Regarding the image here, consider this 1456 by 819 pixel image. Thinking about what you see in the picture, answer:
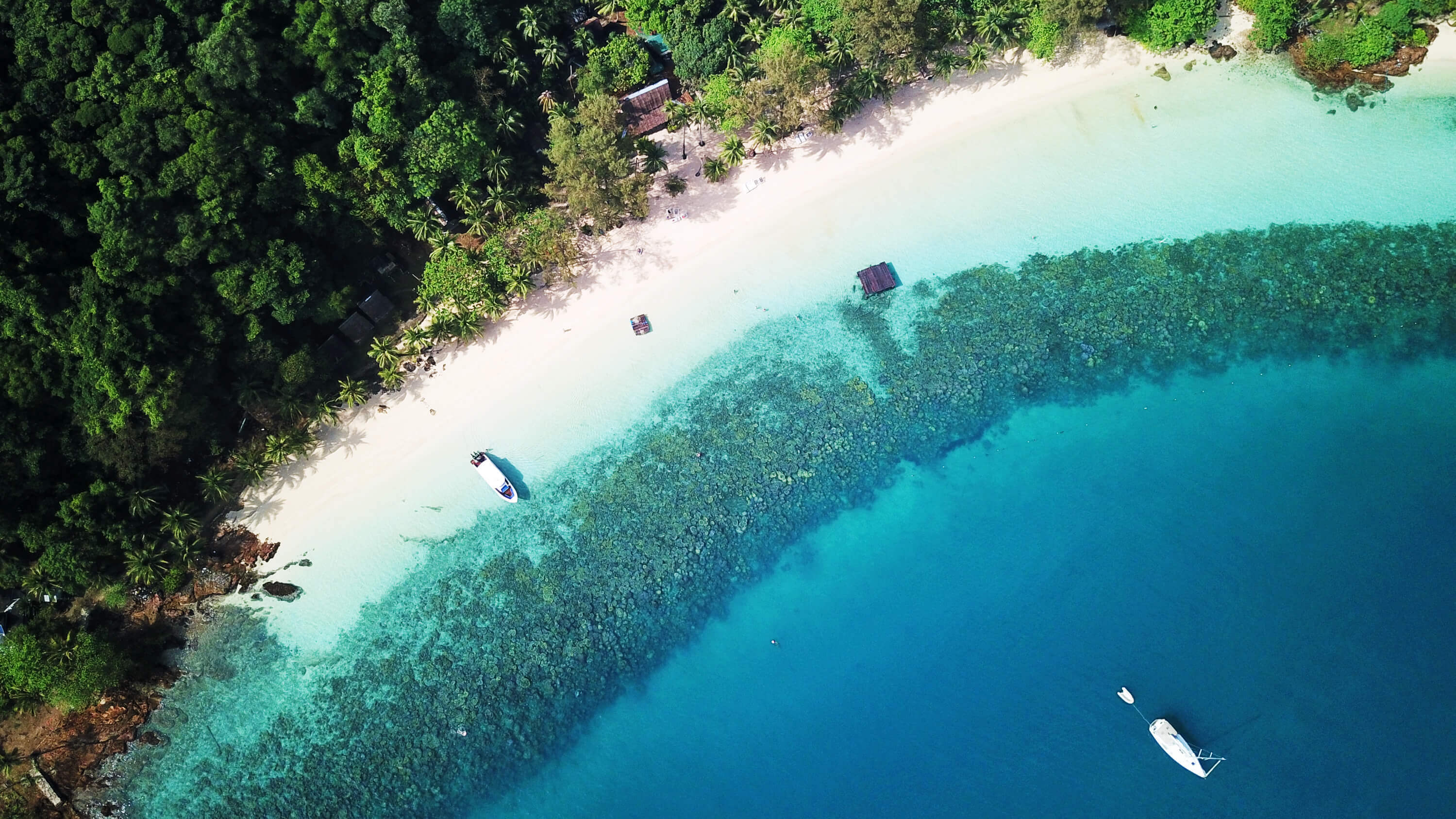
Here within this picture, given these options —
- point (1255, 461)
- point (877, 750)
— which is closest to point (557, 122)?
point (877, 750)

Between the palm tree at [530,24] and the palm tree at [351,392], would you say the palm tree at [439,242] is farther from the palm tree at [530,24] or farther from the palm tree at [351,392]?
the palm tree at [530,24]

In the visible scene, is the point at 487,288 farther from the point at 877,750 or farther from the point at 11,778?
the point at 11,778

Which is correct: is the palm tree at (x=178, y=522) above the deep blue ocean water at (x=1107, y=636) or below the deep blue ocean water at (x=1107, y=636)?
above

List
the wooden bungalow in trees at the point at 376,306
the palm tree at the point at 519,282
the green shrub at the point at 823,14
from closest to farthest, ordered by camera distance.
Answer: the palm tree at the point at 519,282
the wooden bungalow in trees at the point at 376,306
the green shrub at the point at 823,14

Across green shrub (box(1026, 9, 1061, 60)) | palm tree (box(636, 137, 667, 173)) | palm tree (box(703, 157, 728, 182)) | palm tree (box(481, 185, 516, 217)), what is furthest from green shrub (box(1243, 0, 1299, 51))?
Result: palm tree (box(481, 185, 516, 217))

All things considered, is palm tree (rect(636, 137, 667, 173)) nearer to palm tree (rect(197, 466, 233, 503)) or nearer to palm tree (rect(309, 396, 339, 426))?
palm tree (rect(309, 396, 339, 426))

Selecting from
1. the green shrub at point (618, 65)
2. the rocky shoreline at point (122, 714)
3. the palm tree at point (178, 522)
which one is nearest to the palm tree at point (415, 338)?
the rocky shoreline at point (122, 714)

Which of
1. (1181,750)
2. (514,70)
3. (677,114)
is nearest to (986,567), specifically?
(1181,750)
